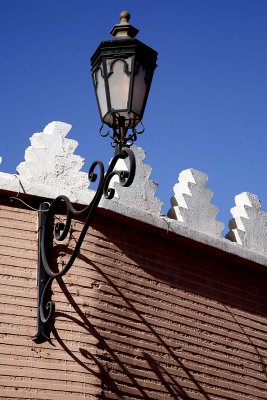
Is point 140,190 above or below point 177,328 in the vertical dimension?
above

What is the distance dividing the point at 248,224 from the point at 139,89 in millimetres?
4004

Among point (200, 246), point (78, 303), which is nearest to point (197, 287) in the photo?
point (200, 246)

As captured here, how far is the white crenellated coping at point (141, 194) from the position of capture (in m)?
8.39

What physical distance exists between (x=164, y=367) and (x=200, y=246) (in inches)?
55.5

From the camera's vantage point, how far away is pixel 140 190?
908cm

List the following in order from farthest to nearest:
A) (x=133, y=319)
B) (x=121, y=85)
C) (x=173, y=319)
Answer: (x=173, y=319)
(x=133, y=319)
(x=121, y=85)

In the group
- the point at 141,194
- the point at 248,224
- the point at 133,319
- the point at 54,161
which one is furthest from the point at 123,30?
the point at 248,224

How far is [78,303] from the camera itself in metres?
8.08

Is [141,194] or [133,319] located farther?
[141,194]

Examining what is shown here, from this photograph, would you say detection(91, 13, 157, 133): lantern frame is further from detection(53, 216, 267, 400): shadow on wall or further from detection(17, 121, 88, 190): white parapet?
detection(53, 216, 267, 400): shadow on wall

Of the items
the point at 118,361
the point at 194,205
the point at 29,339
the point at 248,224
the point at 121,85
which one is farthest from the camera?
the point at 248,224

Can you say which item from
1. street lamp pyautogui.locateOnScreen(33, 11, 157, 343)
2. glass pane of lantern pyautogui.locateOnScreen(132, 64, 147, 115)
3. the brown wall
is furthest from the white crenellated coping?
glass pane of lantern pyautogui.locateOnScreen(132, 64, 147, 115)

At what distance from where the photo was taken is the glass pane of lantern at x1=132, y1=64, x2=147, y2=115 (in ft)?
21.3

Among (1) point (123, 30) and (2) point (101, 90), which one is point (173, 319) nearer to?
(2) point (101, 90)
